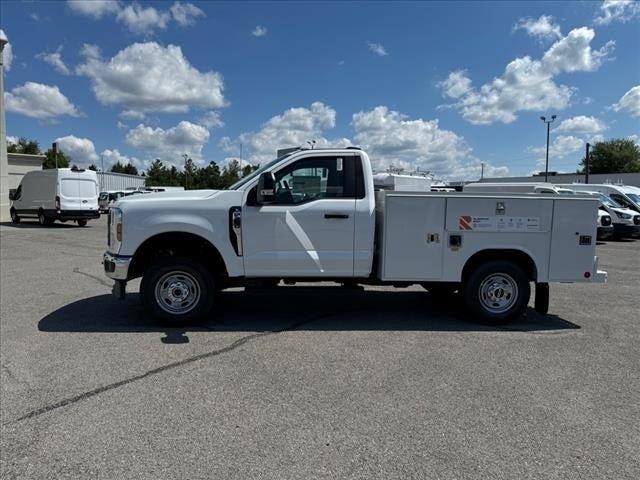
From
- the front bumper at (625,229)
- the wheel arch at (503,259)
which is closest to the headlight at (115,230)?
the wheel arch at (503,259)

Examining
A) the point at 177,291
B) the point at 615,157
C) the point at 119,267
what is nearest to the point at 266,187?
the point at 177,291

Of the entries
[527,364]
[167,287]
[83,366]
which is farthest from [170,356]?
[527,364]

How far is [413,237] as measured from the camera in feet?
Answer: 20.4

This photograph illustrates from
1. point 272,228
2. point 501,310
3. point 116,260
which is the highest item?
point 272,228

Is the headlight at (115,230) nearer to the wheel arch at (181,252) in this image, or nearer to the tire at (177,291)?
the wheel arch at (181,252)

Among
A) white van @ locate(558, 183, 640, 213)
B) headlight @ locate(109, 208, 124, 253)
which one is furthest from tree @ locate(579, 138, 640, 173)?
headlight @ locate(109, 208, 124, 253)

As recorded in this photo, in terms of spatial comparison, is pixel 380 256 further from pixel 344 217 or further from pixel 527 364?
pixel 527 364

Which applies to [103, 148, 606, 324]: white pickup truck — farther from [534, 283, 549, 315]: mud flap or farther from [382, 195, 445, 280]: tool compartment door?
[534, 283, 549, 315]: mud flap

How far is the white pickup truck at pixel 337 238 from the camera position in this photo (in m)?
6.04

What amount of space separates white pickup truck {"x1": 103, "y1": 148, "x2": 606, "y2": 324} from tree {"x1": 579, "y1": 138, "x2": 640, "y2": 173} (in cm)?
8585

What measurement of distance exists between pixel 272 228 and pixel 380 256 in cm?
145

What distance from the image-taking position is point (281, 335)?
5.80 m

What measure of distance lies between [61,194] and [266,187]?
66.1 feet

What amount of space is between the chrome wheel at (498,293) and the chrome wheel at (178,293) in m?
3.76
